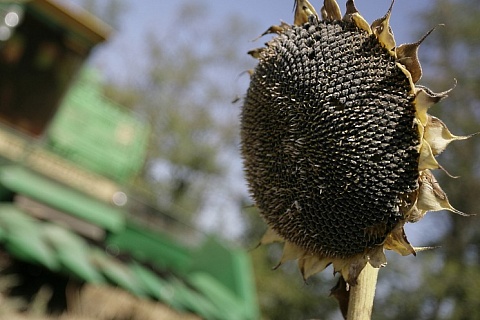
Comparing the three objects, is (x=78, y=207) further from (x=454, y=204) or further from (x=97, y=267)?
(x=454, y=204)

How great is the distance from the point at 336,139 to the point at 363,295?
379mm

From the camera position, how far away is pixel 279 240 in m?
1.65

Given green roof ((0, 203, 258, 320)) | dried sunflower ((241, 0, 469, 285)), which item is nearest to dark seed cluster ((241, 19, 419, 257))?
dried sunflower ((241, 0, 469, 285))

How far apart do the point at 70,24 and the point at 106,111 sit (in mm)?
1985

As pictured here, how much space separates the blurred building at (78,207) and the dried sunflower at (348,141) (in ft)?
14.1

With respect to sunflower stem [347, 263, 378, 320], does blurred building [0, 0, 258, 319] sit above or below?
below

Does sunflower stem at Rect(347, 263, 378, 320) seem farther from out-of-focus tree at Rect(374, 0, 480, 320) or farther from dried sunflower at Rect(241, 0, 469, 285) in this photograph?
out-of-focus tree at Rect(374, 0, 480, 320)

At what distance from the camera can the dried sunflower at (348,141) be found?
1.41 meters

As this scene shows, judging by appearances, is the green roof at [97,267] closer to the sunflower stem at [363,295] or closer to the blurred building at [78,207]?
the blurred building at [78,207]

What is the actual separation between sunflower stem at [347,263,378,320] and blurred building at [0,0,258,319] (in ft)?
14.3

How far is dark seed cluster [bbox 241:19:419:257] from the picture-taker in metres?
1.42

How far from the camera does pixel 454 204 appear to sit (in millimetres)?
9648

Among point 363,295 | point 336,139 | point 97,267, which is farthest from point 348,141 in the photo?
point 97,267

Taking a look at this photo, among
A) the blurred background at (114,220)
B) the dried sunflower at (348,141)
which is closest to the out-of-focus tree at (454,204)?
the blurred background at (114,220)
